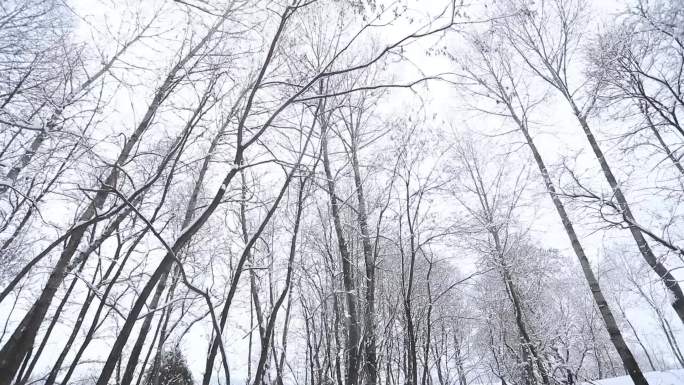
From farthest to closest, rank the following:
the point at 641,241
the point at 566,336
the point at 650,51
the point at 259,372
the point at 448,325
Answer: the point at 448,325, the point at 566,336, the point at 641,241, the point at 650,51, the point at 259,372

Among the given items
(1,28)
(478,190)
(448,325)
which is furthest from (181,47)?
(448,325)

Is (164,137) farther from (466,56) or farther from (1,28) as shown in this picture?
(466,56)

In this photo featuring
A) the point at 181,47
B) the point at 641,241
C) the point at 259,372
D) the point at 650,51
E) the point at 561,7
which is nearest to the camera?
the point at 259,372

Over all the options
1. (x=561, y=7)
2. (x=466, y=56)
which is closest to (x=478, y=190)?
(x=466, y=56)

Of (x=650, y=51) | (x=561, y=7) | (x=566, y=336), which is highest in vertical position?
(x=561, y=7)

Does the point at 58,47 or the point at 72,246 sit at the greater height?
the point at 58,47

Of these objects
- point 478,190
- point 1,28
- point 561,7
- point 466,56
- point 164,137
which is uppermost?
point 466,56

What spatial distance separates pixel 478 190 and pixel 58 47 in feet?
40.4

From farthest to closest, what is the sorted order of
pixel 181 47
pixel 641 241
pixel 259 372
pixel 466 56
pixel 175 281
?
pixel 466 56 < pixel 175 281 < pixel 641 241 < pixel 181 47 < pixel 259 372

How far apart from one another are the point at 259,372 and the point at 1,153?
5.02 m

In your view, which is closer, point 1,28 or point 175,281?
point 1,28

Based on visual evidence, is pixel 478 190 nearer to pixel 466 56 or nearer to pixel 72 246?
pixel 466 56

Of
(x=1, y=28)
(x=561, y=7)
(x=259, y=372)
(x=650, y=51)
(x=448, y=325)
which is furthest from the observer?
(x=448, y=325)

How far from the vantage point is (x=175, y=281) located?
10.1 meters
